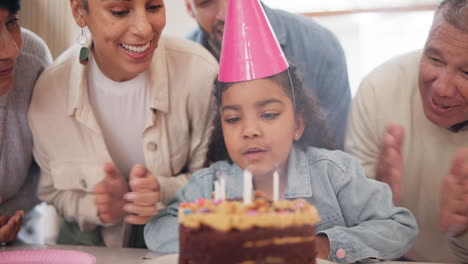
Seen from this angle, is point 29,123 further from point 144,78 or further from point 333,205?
point 333,205

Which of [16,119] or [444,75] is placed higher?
[444,75]

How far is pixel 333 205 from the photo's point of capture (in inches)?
48.8

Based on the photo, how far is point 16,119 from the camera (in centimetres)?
152

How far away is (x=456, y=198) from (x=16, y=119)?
3.87ft

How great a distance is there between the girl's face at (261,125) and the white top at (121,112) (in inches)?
10.9

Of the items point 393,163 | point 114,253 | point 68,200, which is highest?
point 393,163

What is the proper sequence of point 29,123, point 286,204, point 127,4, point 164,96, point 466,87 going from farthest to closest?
point 29,123 < point 164,96 < point 127,4 < point 466,87 < point 286,204

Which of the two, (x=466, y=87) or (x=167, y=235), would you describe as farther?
(x=167, y=235)

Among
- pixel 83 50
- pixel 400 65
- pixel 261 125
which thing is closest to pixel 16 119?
pixel 83 50

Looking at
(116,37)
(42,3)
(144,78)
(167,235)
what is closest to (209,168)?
(167,235)

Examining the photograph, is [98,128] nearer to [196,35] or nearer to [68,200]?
[68,200]

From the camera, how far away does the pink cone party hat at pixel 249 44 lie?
1186mm

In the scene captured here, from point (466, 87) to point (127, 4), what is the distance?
81cm

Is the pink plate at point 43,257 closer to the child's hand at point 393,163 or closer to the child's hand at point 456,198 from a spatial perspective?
the child's hand at point 393,163
